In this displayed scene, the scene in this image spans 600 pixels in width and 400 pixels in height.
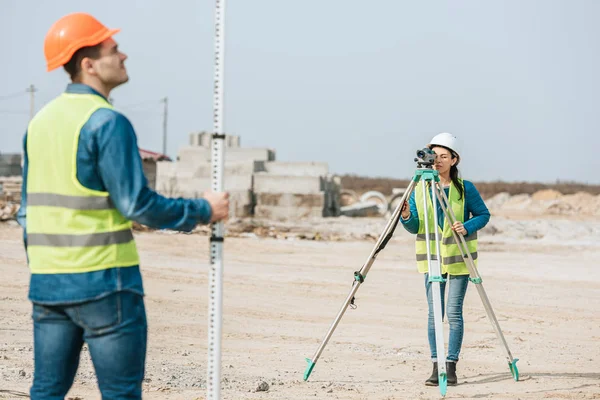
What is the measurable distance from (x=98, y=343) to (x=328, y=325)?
6411mm

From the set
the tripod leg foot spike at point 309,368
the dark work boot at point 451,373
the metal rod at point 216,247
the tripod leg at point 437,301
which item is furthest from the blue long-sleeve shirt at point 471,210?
the metal rod at point 216,247

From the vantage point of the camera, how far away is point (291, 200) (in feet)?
83.5

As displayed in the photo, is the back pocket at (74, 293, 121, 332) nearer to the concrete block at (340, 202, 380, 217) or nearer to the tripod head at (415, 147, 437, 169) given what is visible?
the tripod head at (415, 147, 437, 169)

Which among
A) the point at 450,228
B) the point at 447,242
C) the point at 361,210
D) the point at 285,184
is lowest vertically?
the point at 361,210

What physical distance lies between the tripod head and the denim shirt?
270 centimetres

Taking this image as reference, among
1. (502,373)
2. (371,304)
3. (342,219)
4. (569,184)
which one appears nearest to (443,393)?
(502,373)

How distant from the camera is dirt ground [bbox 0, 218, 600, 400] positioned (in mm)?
6074

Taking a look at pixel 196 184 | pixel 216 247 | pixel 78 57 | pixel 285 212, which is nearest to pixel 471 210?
pixel 216 247

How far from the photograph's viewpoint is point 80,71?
122 inches

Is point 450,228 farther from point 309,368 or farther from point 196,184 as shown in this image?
point 196,184

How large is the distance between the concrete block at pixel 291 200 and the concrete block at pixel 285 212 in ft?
0.31

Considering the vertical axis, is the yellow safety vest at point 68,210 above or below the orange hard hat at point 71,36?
below

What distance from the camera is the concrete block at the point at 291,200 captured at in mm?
25297

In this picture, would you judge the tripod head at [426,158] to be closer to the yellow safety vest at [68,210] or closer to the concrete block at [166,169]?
the yellow safety vest at [68,210]
